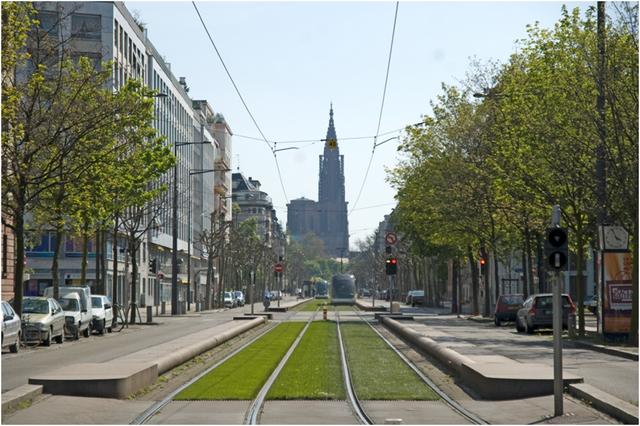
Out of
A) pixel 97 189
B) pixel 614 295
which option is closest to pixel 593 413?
pixel 614 295

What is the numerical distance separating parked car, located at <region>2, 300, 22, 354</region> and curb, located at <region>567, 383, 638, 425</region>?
17062 millimetres

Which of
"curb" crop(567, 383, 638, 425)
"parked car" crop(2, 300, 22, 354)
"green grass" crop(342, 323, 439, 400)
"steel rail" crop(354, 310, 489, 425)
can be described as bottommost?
"steel rail" crop(354, 310, 489, 425)

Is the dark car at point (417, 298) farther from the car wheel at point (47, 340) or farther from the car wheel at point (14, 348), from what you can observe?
the car wheel at point (14, 348)

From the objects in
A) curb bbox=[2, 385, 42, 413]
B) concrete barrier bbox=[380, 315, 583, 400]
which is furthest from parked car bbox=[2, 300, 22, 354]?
curb bbox=[2, 385, 42, 413]

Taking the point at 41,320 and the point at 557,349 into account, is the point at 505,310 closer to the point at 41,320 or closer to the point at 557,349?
the point at 41,320

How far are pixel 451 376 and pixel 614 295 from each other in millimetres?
11673

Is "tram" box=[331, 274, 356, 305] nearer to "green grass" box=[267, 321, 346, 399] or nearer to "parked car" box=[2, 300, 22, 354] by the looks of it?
"green grass" box=[267, 321, 346, 399]

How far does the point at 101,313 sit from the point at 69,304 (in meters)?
3.93

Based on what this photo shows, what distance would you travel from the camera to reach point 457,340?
40031mm

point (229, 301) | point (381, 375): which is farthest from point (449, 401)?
point (229, 301)

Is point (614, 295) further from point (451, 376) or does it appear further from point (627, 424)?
point (627, 424)

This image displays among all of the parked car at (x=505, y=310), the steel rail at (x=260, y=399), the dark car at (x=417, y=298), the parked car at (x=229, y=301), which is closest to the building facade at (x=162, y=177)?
the parked car at (x=229, y=301)

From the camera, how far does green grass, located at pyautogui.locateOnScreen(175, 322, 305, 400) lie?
66.0 feet

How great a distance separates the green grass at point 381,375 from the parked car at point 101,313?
12972 millimetres
